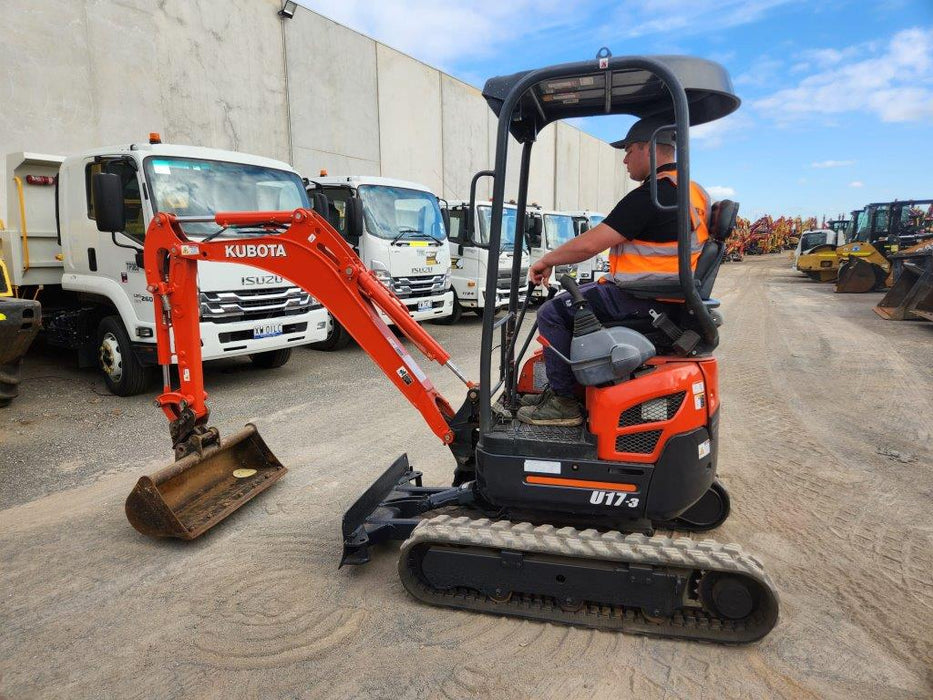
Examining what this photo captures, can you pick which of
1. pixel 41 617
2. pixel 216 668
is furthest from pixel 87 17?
pixel 216 668

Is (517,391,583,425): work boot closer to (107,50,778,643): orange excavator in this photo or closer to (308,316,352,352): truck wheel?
(107,50,778,643): orange excavator

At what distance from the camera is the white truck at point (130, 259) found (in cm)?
620

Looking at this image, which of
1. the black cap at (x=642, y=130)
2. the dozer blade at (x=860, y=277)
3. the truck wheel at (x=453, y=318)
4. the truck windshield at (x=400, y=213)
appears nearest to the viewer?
the black cap at (x=642, y=130)

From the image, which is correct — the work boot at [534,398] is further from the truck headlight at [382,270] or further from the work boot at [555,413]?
the truck headlight at [382,270]

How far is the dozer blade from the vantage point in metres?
19.3

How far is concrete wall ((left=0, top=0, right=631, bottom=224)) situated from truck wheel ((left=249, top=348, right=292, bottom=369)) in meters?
3.71

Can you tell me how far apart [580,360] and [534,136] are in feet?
4.56

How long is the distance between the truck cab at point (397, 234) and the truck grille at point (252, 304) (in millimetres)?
1713

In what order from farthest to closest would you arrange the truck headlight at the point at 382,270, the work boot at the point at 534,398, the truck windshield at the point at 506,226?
the truck windshield at the point at 506,226 → the truck headlight at the point at 382,270 → the work boot at the point at 534,398

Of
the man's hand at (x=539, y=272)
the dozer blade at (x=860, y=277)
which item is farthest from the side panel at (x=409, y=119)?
the man's hand at (x=539, y=272)

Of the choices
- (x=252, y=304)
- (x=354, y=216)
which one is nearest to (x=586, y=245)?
(x=252, y=304)

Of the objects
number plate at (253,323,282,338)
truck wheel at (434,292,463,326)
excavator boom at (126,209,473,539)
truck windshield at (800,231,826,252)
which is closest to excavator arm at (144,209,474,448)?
excavator boom at (126,209,473,539)

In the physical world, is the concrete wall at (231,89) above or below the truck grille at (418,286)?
above

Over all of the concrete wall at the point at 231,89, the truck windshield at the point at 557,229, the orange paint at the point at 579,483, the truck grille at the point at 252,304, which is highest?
the concrete wall at the point at 231,89
